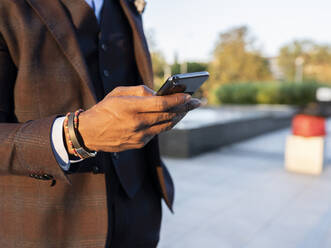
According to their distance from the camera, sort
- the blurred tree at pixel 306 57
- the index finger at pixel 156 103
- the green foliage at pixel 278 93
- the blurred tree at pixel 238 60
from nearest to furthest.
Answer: the index finger at pixel 156 103
the green foliage at pixel 278 93
the blurred tree at pixel 238 60
the blurred tree at pixel 306 57

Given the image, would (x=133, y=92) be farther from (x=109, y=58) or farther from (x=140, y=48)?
(x=140, y=48)

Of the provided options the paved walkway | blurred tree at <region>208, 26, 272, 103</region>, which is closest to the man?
the paved walkway

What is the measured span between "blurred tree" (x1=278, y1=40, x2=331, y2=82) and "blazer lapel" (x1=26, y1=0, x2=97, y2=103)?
50078 millimetres

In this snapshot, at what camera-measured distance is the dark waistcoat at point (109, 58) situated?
110cm

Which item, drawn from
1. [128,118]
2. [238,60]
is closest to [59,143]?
[128,118]

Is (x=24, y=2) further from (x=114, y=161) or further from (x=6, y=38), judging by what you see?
(x=114, y=161)

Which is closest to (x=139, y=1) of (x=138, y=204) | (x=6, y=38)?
(x=6, y=38)

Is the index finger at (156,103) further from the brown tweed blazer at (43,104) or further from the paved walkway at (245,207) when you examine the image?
the paved walkway at (245,207)

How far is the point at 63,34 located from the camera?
101cm

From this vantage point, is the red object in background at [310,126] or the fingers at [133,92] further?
the red object in background at [310,126]

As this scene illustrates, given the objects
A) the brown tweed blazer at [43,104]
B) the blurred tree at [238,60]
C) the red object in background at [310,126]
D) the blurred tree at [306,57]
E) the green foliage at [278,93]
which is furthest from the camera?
the blurred tree at [306,57]

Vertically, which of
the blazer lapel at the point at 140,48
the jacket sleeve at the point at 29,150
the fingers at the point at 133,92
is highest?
A: the blazer lapel at the point at 140,48

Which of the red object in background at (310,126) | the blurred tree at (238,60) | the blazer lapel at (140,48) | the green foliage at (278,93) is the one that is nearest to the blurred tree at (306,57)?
the blurred tree at (238,60)

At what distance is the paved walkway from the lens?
134 inches
